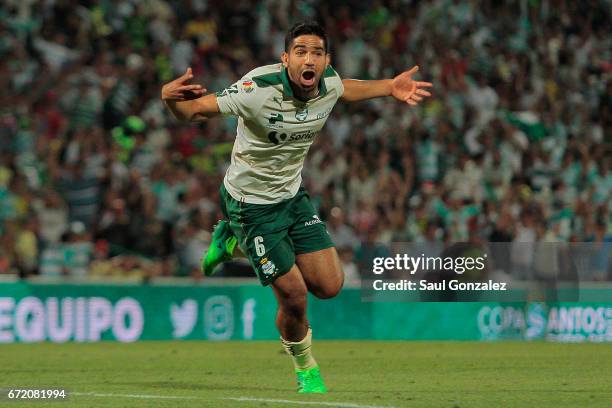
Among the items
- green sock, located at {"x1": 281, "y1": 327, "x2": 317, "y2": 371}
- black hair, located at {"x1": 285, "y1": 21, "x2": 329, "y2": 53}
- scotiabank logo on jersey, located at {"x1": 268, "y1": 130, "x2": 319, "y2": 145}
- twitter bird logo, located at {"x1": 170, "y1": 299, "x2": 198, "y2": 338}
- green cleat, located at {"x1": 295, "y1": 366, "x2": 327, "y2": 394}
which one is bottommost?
twitter bird logo, located at {"x1": 170, "y1": 299, "x2": 198, "y2": 338}

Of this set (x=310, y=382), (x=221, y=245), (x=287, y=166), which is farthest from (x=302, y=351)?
(x=221, y=245)

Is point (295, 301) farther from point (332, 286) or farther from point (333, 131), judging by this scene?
point (333, 131)

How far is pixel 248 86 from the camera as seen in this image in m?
9.77

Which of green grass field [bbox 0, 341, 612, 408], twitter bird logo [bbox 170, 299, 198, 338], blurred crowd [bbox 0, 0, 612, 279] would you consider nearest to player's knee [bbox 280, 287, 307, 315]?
green grass field [bbox 0, 341, 612, 408]

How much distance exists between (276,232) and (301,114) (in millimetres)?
865

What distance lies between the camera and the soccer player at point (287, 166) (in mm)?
9695

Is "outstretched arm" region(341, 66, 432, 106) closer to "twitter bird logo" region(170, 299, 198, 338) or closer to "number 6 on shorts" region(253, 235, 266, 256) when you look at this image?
"number 6 on shorts" region(253, 235, 266, 256)

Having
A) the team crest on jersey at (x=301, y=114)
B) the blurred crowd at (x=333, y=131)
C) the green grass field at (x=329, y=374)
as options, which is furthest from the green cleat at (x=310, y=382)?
the blurred crowd at (x=333, y=131)

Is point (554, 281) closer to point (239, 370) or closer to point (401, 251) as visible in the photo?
point (401, 251)

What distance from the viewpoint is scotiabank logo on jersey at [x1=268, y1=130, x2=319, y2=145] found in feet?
32.4

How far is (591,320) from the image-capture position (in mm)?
18203

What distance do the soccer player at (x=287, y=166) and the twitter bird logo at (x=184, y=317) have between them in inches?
311

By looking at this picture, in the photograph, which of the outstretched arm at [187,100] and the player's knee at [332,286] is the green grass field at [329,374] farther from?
the outstretched arm at [187,100]

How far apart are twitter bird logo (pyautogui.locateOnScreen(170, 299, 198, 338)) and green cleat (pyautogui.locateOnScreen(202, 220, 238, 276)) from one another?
6865 millimetres
